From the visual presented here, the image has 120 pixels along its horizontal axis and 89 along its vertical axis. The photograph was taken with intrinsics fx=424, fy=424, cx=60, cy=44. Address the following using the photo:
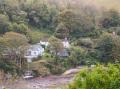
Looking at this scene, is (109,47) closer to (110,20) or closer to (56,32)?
(56,32)

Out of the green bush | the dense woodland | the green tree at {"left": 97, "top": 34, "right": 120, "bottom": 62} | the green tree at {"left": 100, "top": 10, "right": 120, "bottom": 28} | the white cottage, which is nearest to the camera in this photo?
the green bush

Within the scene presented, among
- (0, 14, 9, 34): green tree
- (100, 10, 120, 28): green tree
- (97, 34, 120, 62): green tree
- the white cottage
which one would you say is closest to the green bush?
the white cottage

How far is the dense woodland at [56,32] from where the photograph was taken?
21.9m

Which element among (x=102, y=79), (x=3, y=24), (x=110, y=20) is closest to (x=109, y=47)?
(x=110, y=20)

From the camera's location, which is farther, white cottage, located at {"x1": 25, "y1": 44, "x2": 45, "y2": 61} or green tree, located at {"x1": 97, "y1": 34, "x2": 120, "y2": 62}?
green tree, located at {"x1": 97, "y1": 34, "x2": 120, "y2": 62}

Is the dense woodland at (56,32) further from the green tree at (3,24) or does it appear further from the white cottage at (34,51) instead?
the white cottage at (34,51)

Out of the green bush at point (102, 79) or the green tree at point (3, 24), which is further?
the green tree at point (3, 24)

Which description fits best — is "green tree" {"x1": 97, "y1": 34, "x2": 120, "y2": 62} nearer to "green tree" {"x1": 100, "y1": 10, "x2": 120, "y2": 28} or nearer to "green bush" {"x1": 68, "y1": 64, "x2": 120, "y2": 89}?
"green tree" {"x1": 100, "y1": 10, "x2": 120, "y2": 28}

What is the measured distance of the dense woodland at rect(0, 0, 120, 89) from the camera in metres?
21.9

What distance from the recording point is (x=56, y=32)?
27172mm

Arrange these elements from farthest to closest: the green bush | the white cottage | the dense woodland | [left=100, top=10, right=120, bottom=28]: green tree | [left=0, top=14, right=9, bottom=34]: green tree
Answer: [left=100, top=10, right=120, bottom=28]: green tree < [left=0, top=14, right=9, bottom=34]: green tree < the white cottage < the dense woodland < the green bush

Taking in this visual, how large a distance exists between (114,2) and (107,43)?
17.2 meters

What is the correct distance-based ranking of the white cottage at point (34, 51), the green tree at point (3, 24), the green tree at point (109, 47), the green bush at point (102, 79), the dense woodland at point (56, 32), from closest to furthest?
the green bush at point (102, 79), the dense woodland at point (56, 32), the white cottage at point (34, 51), the green tree at point (109, 47), the green tree at point (3, 24)

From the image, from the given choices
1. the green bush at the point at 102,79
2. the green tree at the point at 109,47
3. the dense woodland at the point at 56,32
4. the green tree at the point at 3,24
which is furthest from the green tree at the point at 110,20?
the green bush at the point at 102,79
